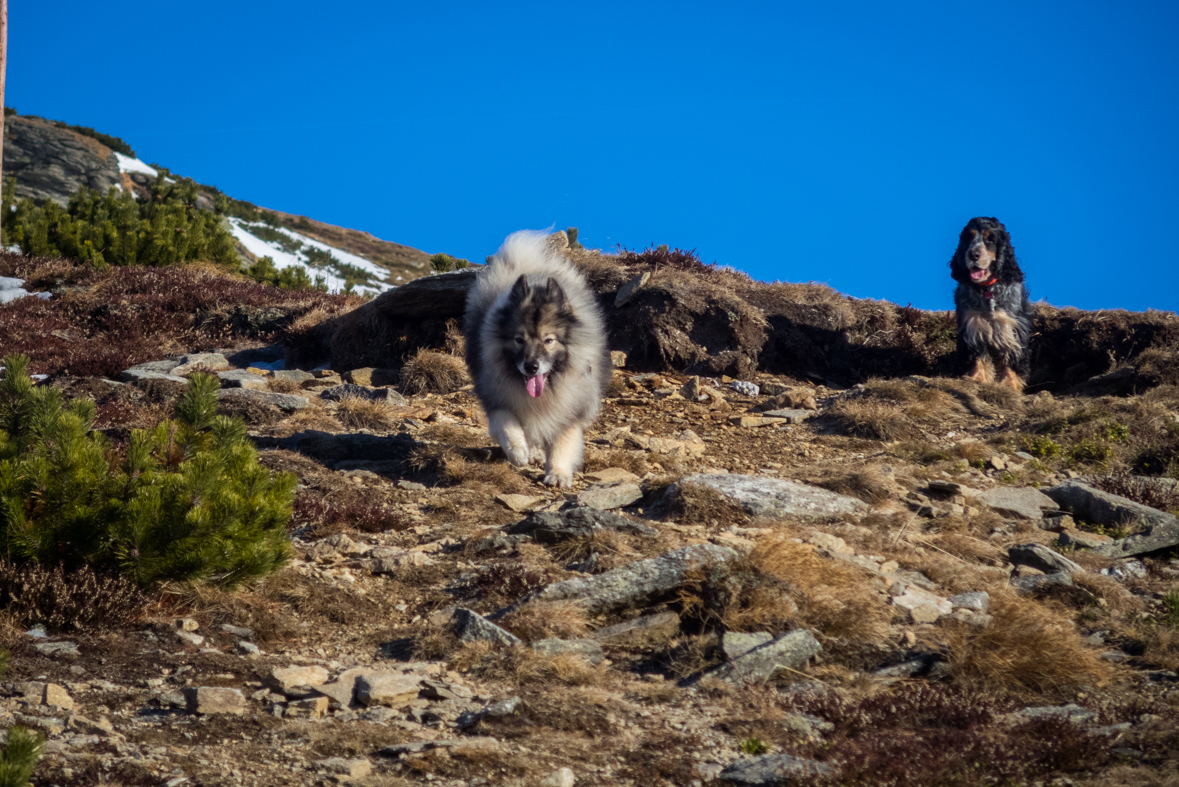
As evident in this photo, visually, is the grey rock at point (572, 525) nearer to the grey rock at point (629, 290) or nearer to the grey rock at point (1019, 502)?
the grey rock at point (1019, 502)

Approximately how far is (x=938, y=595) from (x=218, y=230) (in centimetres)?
2042

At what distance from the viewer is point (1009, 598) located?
5.32m

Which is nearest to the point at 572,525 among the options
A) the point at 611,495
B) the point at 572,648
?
the point at 611,495

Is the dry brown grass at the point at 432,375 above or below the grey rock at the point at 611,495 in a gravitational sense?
above

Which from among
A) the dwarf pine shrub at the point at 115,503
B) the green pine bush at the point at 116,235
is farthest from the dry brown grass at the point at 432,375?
the green pine bush at the point at 116,235

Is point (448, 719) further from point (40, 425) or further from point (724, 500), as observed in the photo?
point (724, 500)

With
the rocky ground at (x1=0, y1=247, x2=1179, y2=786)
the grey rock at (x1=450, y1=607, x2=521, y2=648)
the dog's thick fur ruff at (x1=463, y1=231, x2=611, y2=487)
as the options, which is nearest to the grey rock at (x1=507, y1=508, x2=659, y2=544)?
the rocky ground at (x1=0, y1=247, x2=1179, y2=786)

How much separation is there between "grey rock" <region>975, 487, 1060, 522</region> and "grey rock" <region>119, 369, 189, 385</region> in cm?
884

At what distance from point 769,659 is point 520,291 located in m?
4.41

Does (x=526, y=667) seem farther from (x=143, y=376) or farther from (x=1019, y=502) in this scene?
(x=143, y=376)

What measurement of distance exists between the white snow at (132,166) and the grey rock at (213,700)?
54916mm

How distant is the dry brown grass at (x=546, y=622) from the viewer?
471 cm

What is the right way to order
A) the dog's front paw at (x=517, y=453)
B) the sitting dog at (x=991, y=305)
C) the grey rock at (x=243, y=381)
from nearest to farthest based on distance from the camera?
the dog's front paw at (x=517, y=453)
the grey rock at (x=243, y=381)
the sitting dog at (x=991, y=305)

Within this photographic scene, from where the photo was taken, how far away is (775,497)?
7.10 metres
